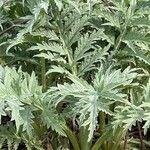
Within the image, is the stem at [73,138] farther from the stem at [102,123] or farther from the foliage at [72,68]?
the stem at [102,123]

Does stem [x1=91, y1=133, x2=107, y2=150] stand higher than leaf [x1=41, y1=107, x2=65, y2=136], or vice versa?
leaf [x1=41, y1=107, x2=65, y2=136]

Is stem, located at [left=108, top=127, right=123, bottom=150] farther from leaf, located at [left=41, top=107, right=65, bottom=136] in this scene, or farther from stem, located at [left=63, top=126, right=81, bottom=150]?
leaf, located at [left=41, top=107, right=65, bottom=136]

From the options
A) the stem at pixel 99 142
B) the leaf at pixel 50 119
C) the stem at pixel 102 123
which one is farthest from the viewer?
the stem at pixel 102 123

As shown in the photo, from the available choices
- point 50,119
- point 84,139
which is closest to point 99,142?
point 84,139

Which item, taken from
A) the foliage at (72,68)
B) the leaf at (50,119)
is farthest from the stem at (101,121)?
the leaf at (50,119)

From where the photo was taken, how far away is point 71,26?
209 centimetres

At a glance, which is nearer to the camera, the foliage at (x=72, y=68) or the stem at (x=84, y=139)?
the foliage at (x=72, y=68)

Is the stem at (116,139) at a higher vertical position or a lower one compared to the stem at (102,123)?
lower

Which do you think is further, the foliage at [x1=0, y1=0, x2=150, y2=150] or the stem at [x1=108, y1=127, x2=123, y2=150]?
the stem at [x1=108, y1=127, x2=123, y2=150]

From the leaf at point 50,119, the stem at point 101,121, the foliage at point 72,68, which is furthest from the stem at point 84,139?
the leaf at point 50,119

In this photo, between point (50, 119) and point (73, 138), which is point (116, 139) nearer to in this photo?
point (73, 138)

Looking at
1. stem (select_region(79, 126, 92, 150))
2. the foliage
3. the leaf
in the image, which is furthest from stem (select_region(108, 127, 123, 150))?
the leaf

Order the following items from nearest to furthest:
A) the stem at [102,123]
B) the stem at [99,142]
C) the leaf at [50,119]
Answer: the leaf at [50,119] < the stem at [99,142] < the stem at [102,123]

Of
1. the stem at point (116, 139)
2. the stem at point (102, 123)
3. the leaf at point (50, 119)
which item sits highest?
the leaf at point (50, 119)
